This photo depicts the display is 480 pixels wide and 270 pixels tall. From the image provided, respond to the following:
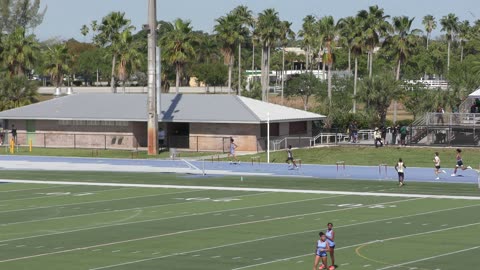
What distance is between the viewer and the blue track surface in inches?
2339

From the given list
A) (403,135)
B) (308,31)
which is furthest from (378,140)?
(308,31)

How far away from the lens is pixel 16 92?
96625 mm

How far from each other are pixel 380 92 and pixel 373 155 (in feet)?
66.7

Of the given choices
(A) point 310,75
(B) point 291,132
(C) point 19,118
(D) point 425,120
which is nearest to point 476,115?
(D) point 425,120

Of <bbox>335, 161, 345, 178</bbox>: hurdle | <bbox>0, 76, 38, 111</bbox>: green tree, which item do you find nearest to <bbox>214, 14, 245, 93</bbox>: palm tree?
<bbox>0, 76, 38, 111</bbox>: green tree

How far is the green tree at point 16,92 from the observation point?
313ft

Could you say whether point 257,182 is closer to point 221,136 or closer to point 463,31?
point 221,136

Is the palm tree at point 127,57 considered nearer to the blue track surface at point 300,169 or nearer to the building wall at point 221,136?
the building wall at point 221,136

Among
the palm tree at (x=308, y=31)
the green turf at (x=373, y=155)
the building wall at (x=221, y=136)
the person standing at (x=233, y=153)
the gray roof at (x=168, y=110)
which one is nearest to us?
the green turf at (x=373, y=155)

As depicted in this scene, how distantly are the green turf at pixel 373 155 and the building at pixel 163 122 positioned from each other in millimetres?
4275

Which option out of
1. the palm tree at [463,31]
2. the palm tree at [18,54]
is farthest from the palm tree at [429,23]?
the palm tree at [18,54]

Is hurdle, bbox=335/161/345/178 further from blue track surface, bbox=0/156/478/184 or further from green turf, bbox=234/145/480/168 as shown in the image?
green turf, bbox=234/145/480/168

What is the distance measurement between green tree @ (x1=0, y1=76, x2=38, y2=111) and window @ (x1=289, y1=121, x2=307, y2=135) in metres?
26.6

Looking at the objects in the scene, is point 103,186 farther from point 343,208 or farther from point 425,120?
point 425,120
